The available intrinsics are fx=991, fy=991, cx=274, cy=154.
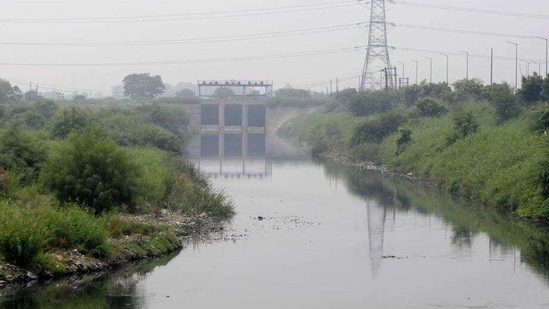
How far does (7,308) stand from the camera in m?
23.1

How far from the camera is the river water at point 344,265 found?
81.3 feet

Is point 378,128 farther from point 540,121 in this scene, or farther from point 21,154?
point 21,154

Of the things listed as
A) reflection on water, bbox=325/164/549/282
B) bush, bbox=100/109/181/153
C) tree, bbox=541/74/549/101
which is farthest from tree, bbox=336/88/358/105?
reflection on water, bbox=325/164/549/282

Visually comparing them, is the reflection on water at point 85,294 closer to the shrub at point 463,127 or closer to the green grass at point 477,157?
the green grass at point 477,157

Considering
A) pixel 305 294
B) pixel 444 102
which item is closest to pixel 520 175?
pixel 305 294

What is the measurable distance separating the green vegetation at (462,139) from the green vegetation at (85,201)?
1235cm

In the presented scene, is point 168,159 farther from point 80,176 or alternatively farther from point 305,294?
point 305,294

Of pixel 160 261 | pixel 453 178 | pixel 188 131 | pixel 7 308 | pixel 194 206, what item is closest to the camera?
pixel 7 308

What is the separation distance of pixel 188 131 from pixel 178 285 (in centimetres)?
8194

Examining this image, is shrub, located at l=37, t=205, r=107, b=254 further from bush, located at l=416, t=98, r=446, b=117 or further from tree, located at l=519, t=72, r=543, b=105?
bush, located at l=416, t=98, r=446, b=117

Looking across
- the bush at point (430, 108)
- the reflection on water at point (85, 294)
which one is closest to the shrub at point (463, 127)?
the bush at point (430, 108)

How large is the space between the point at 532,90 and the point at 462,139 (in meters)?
9.78

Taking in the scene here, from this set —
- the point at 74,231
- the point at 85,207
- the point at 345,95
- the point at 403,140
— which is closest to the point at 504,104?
the point at 403,140

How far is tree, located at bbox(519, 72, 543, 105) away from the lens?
64500 millimetres
